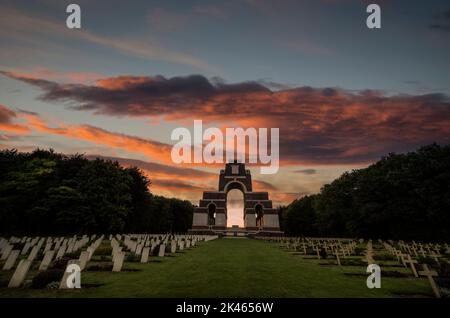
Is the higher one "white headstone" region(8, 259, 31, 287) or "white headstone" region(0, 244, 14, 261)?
"white headstone" region(8, 259, 31, 287)

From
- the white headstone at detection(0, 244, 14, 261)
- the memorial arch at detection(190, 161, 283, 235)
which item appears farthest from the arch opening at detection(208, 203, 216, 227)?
the white headstone at detection(0, 244, 14, 261)

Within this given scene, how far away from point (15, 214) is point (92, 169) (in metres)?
10.1

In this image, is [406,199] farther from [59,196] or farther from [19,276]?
[59,196]

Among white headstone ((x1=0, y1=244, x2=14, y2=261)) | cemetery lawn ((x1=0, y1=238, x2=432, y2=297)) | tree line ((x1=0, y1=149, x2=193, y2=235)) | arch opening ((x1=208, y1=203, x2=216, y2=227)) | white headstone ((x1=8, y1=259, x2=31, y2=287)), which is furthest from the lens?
arch opening ((x1=208, y1=203, x2=216, y2=227))

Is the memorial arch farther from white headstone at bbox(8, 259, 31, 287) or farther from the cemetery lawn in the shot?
white headstone at bbox(8, 259, 31, 287)

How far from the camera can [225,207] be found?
264 ft

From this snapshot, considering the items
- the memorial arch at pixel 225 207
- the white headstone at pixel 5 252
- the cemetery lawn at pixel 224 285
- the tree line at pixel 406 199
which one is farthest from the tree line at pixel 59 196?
the memorial arch at pixel 225 207

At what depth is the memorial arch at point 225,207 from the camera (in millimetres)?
74312

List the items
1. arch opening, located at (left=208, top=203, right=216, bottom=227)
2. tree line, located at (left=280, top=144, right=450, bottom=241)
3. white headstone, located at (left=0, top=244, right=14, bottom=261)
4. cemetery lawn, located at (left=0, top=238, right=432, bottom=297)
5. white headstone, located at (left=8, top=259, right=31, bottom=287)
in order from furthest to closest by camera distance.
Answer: arch opening, located at (left=208, top=203, right=216, bottom=227) → tree line, located at (left=280, top=144, right=450, bottom=241) → white headstone, located at (left=0, top=244, right=14, bottom=261) → white headstone, located at (left=8, top=259, right=31, bottom=287) → cemetery lawn, located at (left=0, top=238, right=432, bottom=297)

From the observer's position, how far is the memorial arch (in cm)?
7431
